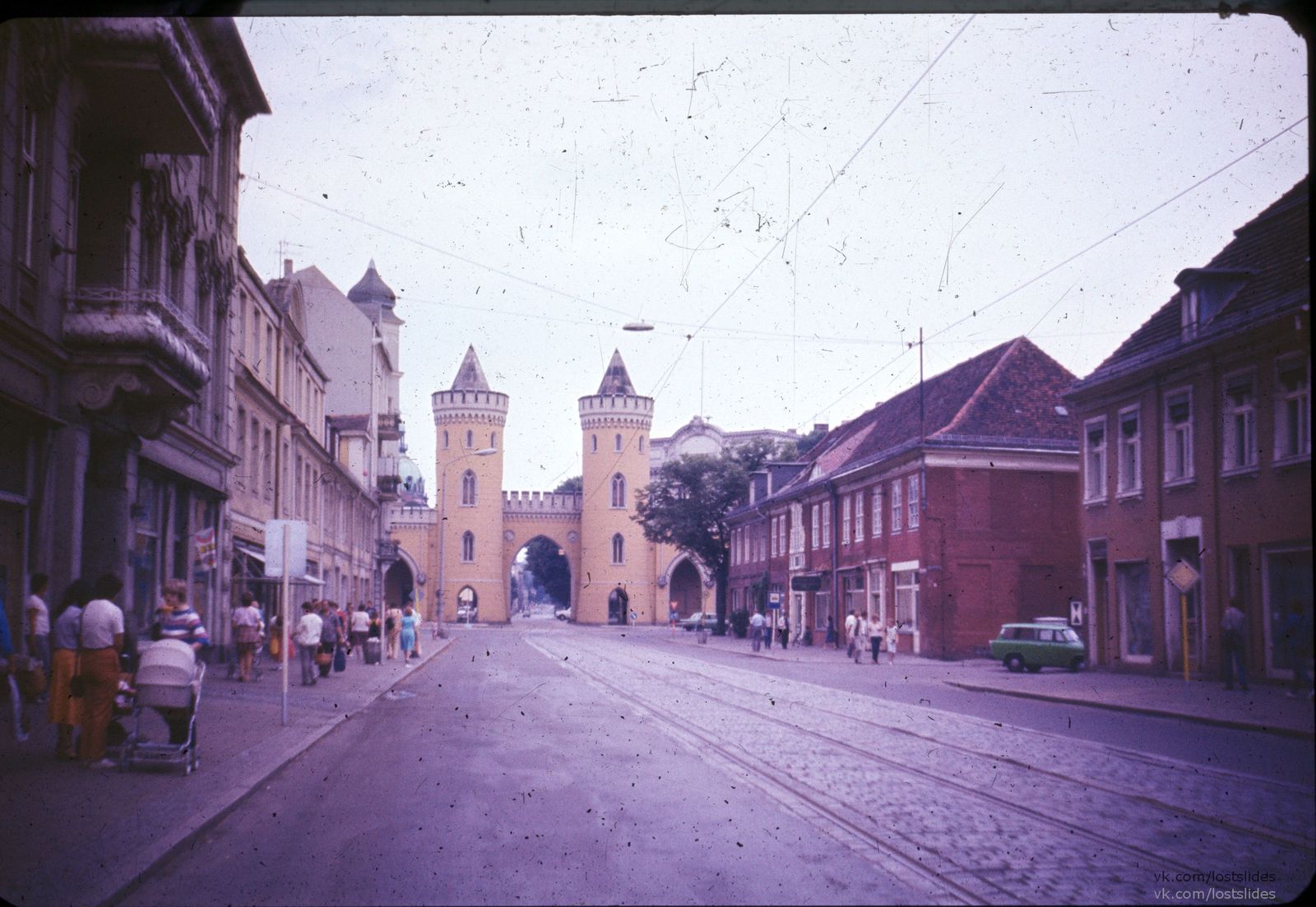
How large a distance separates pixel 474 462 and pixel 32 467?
74666mm

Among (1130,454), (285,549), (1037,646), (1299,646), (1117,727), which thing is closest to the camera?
(1299,646)

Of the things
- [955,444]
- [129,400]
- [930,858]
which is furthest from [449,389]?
[930,858]

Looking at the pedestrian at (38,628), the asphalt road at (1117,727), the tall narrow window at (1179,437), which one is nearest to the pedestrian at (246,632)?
the pedestrian at (38,628)

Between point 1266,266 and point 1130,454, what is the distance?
3.00 meters

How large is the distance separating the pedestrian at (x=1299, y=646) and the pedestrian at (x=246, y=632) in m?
20.9

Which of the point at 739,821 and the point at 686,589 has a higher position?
the point at 686,589

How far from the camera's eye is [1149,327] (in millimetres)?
8445

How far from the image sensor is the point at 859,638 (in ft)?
114

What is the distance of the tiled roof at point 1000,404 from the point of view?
11.1m

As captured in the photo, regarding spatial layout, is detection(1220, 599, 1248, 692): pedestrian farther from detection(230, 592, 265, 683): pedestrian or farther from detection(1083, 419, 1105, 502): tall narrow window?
detection(230, 592, 265, 683): pedestrian

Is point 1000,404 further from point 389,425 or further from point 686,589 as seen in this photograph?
point 686,589

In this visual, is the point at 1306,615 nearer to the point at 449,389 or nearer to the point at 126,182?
the point at 126,182

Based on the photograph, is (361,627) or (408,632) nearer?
(408,632)

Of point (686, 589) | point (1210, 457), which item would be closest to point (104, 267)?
point (1210, 457)
